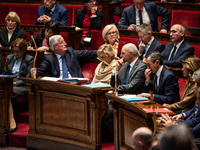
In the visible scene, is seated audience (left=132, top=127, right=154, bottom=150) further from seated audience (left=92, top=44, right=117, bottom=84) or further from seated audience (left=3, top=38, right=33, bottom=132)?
seated audience (left=3, top=38, right=33, bottom=132)

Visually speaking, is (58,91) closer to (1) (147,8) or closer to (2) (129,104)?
(2) (129,104)

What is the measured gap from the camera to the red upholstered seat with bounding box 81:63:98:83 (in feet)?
12.1

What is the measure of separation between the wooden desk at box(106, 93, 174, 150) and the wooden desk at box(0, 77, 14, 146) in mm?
1017

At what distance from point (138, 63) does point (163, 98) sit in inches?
16.3

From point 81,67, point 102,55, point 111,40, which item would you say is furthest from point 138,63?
point 81,67

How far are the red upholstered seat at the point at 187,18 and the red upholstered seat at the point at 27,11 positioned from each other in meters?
1.86

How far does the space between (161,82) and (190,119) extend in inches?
17.5

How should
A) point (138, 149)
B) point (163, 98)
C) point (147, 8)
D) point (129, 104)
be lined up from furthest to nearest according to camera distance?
point (147, 8)
point (163, 98)
point (129, 104)
point (138, 149)

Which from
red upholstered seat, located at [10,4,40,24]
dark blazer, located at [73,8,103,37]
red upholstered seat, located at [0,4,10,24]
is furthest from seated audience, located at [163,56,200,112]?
red upholstered seat, located at [0,4,10,24]

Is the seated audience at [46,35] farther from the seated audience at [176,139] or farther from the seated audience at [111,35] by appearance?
Result: the seated audience at [176,139]

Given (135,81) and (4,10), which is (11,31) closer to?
(4,10)

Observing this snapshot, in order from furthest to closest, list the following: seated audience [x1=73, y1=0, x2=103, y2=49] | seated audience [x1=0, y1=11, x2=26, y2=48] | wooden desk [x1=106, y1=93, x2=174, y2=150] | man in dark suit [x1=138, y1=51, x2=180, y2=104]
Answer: seated audience [x1=73, y1=0, x2=103, y2=49] → seated audience [x1=0, y1=11, x2=26, y2=48] → man in dark suit [x1=138, y1=51, x2=180, y2=104] → wooden desk [x1=106, y1=93, x2=174, y2=150]

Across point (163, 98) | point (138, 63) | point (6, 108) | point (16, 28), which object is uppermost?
point (16, 28)

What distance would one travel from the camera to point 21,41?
11.8 feet
